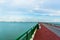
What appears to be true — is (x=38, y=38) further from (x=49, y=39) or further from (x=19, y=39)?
(x=19, y=39)

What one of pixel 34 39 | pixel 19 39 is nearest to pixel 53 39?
pixel 34 39

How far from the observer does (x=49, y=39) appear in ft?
61.7

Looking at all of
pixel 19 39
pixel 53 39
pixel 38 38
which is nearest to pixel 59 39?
pixel 53 39

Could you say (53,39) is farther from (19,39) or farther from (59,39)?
(19,39)

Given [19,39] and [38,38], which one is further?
[38,38]

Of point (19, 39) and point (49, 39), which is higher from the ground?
point (19, 39)

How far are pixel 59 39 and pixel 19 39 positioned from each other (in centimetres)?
761

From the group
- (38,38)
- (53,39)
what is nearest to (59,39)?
(53,39)

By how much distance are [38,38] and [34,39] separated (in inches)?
36.1

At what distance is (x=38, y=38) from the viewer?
1883 cm

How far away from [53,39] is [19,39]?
715 centimetres

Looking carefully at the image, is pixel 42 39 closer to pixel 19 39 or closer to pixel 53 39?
pixel 53 39

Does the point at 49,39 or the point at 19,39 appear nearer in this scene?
the point at 19,39

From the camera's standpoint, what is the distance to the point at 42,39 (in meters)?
18.6
